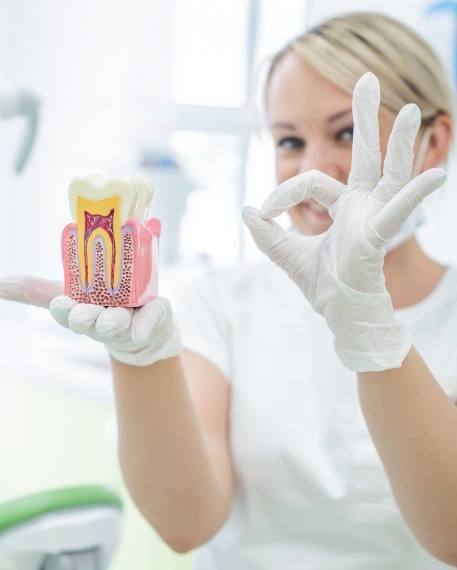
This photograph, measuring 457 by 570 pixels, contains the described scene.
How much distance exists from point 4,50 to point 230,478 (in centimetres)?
87

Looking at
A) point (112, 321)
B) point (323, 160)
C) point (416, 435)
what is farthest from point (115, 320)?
point (323, 160)

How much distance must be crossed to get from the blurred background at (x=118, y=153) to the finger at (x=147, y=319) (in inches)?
19.0

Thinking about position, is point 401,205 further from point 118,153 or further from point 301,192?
point 118,153

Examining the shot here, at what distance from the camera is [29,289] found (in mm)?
671

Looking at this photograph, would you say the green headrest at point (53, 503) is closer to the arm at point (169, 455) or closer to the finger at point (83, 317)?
the arm at point (169, 455)

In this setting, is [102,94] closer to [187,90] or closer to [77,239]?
[187,90]

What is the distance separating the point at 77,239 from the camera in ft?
2.08

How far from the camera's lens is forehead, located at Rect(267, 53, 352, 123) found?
924mm

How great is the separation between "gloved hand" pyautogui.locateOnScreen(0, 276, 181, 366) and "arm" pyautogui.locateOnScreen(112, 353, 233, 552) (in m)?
0.04

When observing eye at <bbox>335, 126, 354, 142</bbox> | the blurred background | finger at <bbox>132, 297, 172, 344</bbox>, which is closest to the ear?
eye at <bbox>335, 126, 354, 142</bbox>

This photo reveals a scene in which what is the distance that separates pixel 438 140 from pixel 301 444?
1.46 feet

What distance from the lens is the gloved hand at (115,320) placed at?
60 cm

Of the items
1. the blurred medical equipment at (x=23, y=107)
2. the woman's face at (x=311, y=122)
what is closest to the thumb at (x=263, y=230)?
the woman's face at (x=311, y=122)

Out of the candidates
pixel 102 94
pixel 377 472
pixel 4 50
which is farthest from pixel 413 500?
pixel 102 94
